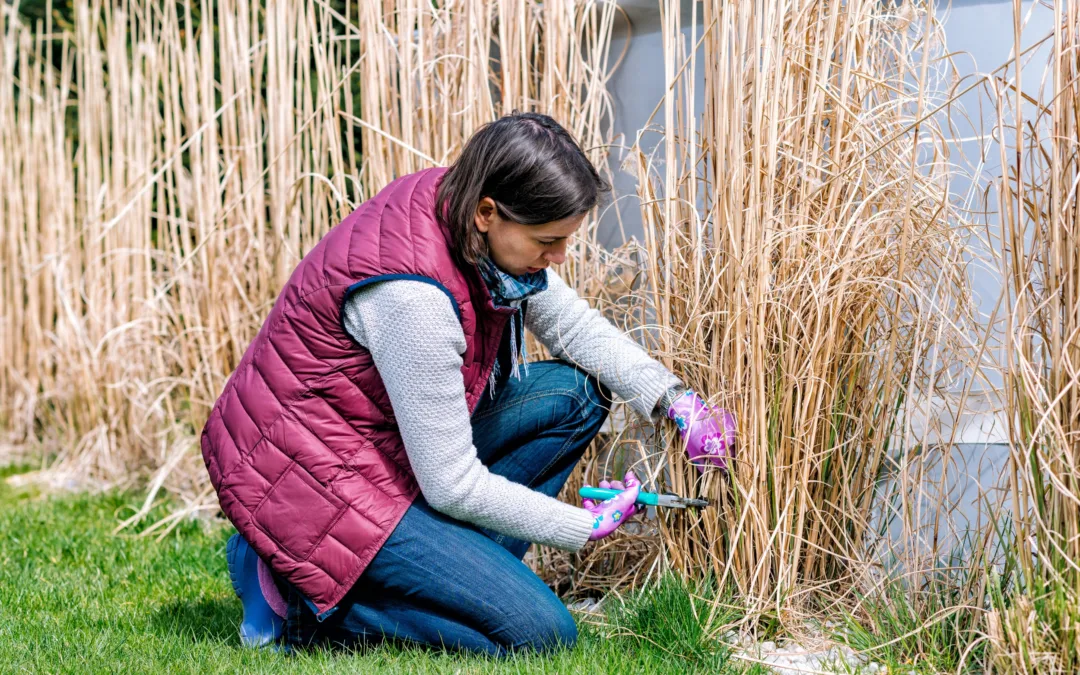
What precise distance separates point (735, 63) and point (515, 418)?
806mm

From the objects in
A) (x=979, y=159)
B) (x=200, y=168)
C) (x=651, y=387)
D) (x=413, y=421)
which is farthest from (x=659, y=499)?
(x=200, y=168)

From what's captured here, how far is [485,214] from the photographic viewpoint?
1818 millimetres

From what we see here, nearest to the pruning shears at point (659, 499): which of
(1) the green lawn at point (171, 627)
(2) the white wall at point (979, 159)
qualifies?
(1) the green lawn at point (171, 627)

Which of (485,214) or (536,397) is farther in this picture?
(536,397)

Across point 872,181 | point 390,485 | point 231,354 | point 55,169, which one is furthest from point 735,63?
point 55,169

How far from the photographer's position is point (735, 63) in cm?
186

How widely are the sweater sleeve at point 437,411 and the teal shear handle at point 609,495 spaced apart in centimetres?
8

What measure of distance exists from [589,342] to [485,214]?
449 mm

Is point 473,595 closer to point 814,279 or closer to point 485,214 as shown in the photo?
point 485,214

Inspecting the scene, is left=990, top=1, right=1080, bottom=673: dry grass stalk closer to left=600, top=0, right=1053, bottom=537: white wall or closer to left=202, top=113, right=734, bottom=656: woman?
left=600, top=0, right=1053, bottom=537: white wall

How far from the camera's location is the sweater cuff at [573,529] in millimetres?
1903

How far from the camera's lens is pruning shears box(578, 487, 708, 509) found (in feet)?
6.39

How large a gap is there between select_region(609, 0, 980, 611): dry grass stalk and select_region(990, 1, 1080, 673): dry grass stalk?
8.7 inches

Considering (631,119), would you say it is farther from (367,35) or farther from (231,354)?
(231,354)
